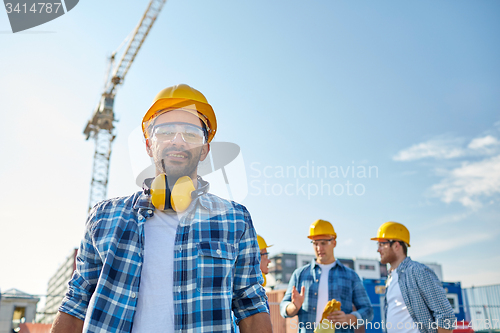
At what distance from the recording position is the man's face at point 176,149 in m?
2.15

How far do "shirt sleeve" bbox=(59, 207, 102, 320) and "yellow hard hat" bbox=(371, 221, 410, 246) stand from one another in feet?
15.6

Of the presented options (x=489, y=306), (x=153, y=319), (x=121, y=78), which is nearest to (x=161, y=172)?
(x=153, y=319)

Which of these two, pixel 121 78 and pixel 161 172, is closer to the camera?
pixel 161 172

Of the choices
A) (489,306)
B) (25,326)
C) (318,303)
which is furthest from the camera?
(489,306)

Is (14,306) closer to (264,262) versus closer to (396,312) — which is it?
(264,262)

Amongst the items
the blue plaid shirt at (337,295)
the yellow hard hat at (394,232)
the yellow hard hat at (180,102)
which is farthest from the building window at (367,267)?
the yellow hard hat at (180,102)

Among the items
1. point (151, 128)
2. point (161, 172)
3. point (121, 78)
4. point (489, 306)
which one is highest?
point (121, 78)

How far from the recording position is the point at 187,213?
2.04 meters

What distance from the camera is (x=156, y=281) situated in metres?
1.84

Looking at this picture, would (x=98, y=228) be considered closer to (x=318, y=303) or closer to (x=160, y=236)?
(x=160, y=236)

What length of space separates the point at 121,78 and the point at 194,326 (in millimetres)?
51188

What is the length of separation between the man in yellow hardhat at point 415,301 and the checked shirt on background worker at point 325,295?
42cm

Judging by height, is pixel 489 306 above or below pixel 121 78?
below

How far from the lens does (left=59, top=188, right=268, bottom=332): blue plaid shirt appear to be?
1748mm
